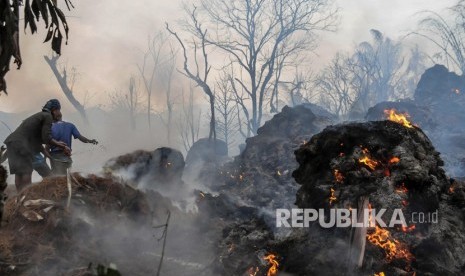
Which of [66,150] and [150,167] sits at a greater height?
[150,167]

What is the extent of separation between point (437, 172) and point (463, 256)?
135 cm

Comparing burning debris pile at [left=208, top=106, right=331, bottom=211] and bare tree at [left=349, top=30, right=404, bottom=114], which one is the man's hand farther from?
bare tree at [left=349, top=30, right=404, bottom=114]

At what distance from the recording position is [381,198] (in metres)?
5.05

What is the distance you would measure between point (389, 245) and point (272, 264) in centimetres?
172

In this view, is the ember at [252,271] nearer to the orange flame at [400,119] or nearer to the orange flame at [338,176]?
the orange flame at [338,176]

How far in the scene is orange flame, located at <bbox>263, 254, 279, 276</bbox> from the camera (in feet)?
17.6

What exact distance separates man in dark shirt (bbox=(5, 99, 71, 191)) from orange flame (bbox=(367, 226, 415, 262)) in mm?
5247

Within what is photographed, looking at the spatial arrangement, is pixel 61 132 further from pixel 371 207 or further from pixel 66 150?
pixel 371 207

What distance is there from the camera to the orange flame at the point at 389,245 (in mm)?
4785

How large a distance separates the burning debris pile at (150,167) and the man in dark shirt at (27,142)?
10.5ft

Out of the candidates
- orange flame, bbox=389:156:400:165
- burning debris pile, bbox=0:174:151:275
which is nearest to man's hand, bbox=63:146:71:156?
burning debris pile, bbox=0:174:151:275

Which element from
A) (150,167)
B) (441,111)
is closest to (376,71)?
(441,111)

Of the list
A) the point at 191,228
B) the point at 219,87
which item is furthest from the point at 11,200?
the point at 219,87

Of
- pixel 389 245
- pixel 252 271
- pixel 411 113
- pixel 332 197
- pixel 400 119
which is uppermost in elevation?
pixel 411 113
